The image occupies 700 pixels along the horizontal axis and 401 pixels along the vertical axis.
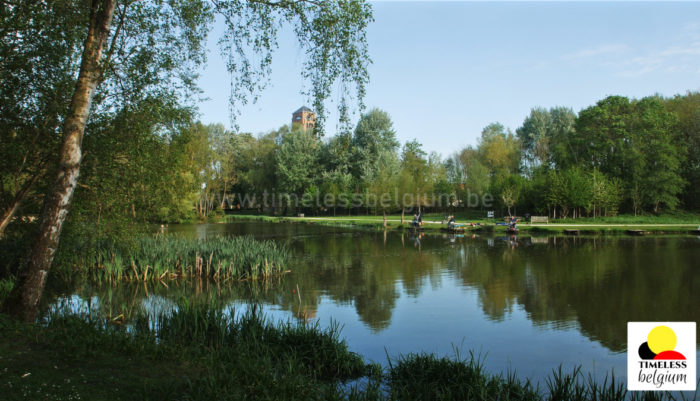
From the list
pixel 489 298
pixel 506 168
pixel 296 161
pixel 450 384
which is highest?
pixel 296 161

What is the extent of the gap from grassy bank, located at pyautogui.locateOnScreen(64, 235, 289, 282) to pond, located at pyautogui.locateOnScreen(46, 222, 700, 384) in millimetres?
794

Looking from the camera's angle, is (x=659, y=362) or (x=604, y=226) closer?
(x=659, y=362)

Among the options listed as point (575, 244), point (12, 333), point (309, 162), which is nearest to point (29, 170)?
point (12, 333)

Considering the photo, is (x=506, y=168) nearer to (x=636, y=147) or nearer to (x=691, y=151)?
(x=636, y=147)

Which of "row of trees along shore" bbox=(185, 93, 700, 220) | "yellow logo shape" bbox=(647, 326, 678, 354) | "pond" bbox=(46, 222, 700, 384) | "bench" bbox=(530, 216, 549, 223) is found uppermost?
"row of trees along shore" bbox=(185, 93, 700, 220)

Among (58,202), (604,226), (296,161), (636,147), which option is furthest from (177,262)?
(296,161)

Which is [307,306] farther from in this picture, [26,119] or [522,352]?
[26,119]

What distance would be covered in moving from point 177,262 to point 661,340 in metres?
13.9

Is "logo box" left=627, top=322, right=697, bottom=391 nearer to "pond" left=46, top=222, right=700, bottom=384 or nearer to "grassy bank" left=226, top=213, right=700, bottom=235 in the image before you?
"pond" left=46, top=222, right=700, bottom=384

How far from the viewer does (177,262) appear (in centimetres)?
1559

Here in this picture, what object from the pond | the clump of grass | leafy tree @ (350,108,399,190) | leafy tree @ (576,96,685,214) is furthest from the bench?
the clump of grass

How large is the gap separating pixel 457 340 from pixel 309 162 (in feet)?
187

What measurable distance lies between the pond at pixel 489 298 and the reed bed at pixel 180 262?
0.77 meters

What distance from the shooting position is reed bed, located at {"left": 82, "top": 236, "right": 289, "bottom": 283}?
47.8ft
